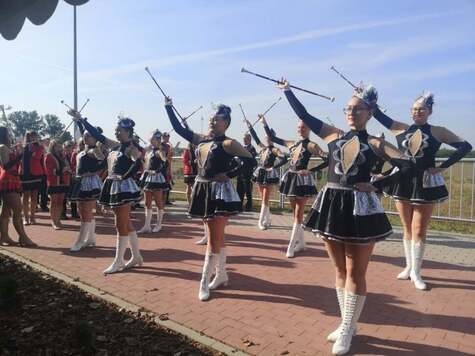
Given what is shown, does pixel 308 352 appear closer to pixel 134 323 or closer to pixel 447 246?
pixel 134 323

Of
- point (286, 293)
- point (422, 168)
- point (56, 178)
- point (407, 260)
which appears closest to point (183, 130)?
Result: point (286, 293)

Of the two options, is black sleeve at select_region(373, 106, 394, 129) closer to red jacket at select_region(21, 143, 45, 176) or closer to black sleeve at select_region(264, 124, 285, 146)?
black sleeve at select_region(264, 124, 285, 146)

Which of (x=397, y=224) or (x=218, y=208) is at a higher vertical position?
(x=218, y=208)

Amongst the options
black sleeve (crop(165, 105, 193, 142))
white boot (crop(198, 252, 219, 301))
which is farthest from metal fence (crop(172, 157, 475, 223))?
white boot (crop(198, 252, 219, 301))

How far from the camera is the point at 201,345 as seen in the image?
13.1 ft

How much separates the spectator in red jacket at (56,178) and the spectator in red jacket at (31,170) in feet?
2.40

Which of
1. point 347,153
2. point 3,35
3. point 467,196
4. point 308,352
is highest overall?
point 3,35

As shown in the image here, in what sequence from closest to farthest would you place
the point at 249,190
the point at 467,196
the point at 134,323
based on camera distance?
the point at 134,323
the point at 467,196
the point at 249,190

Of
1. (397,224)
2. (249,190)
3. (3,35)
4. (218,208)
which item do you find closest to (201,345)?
(218,208)

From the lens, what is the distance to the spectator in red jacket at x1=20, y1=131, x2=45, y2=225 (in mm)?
10578

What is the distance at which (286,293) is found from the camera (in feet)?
18.2

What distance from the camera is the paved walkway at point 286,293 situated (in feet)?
13.7

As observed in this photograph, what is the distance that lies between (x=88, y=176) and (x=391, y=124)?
5.07m

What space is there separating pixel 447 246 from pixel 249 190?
20.3ft
